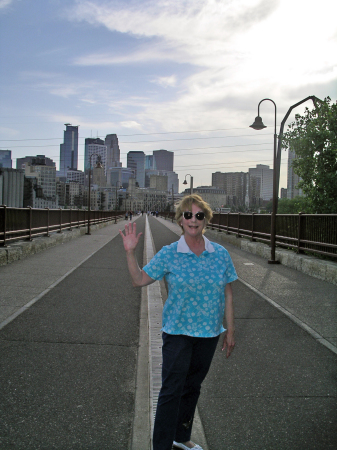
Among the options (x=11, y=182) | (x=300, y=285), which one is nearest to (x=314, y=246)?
(x=300, y=285)

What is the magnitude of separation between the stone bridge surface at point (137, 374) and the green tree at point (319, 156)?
24.0ft

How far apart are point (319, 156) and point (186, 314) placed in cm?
1409

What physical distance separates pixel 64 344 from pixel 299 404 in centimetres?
280

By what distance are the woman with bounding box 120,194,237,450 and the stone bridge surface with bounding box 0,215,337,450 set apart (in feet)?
1.48

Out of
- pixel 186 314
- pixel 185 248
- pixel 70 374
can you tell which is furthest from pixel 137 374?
pixel 185 248

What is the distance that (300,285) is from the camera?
32.5ft

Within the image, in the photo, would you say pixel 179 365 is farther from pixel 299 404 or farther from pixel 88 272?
pixel 88 272

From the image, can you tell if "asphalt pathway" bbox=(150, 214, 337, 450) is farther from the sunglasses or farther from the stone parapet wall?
the stone parapet wall

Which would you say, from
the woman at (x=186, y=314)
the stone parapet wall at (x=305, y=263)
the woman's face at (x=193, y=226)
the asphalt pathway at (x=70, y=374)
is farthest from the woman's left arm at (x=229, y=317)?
the stone parapet wall at (x=305, y=263)

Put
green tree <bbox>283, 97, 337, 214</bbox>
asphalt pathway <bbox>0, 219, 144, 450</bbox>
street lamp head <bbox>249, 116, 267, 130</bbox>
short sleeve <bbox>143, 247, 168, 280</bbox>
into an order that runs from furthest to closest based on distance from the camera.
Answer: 1. street lamp head <bbox>249, 116, 267, 130</bbox>
2. green tree <bbox>283, 97, 337, 214</bbox>
3. asphalt pathway <bbox>0, 219, 144, 450</bbox>
4. short sleeve <bbox>143, 247, 168, 280</bbox>

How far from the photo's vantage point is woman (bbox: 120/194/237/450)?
2.76 m

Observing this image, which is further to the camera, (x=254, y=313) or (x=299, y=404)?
(x=254, y=313)

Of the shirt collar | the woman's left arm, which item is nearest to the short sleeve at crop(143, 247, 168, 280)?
the shirt collar

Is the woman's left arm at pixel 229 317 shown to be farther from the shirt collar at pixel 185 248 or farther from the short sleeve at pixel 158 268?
the short sleeve at pixel 158 268
